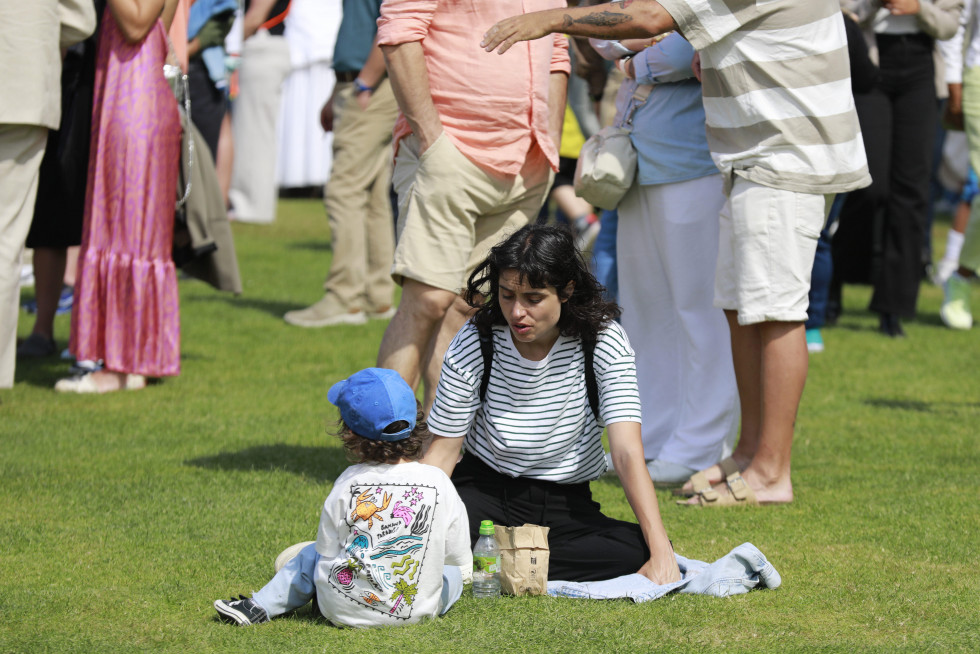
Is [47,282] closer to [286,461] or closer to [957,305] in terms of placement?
[286,461]

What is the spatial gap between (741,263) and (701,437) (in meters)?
0.79

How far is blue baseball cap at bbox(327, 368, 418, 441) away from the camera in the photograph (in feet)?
10.4

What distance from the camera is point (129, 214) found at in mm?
6086

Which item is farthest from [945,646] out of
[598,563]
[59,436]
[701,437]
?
[59,436]

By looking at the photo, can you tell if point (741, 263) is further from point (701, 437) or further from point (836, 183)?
point (701, 437)

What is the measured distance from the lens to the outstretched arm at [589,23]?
3881 millimetres

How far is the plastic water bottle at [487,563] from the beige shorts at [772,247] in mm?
1360

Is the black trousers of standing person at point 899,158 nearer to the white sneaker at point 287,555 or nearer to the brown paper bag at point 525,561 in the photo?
the brown paper bag at point 525,561

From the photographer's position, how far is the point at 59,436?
17.4 feet

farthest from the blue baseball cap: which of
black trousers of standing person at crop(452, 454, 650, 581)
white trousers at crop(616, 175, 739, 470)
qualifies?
white trousers at crop(616, 175, 739, 470)

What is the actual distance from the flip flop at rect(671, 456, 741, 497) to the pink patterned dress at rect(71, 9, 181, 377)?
2.69 m

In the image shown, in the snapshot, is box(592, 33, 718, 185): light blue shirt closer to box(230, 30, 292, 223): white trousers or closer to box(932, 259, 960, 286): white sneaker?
box(932, 259, 960, 286): white sneaker

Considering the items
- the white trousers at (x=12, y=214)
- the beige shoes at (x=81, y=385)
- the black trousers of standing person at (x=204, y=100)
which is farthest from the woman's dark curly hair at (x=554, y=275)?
the black trousers of standing person at (x=204, y=100)

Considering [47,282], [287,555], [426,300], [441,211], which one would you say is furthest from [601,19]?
[47,282]
